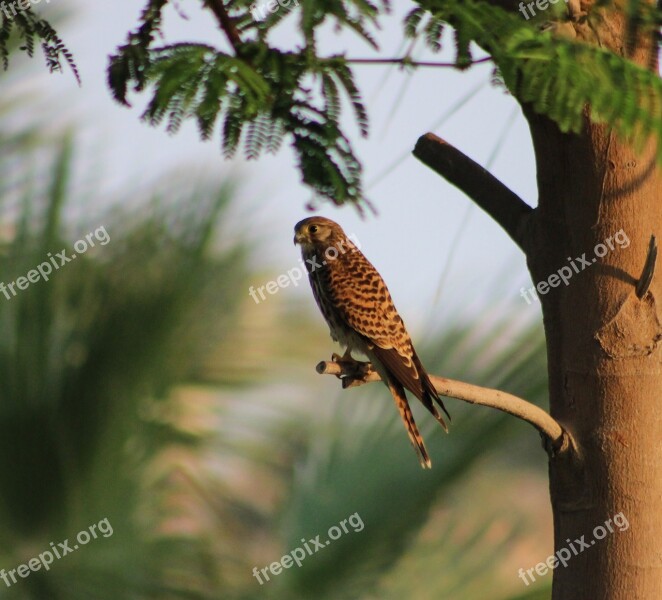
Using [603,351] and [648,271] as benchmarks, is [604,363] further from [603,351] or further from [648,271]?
[648,271]

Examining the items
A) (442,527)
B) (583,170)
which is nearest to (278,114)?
(583,170)

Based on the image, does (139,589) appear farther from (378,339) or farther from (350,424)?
(378,339)

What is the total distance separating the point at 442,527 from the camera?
10.7 feet

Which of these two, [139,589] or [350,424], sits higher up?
[350,424]

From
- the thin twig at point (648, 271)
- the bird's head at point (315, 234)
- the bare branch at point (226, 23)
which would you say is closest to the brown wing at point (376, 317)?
the bird's head at point (315, 234)

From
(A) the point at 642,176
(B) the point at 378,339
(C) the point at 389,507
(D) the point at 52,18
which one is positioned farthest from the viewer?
(D) the point at 52,18

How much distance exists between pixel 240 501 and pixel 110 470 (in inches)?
18.5

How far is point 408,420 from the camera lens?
10.2 ft

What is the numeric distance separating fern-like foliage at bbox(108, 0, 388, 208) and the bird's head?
2.13m

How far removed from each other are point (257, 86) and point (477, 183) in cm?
92

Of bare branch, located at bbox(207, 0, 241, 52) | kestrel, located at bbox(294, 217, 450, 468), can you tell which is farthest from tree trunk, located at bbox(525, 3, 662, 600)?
bare branch, located at bbox(207, 0, 241, 52)

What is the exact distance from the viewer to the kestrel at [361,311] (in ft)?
9.93

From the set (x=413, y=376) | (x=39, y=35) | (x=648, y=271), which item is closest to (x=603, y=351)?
(x=648, y=271)

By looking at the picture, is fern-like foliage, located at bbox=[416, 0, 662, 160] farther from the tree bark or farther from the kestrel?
the kestrel
